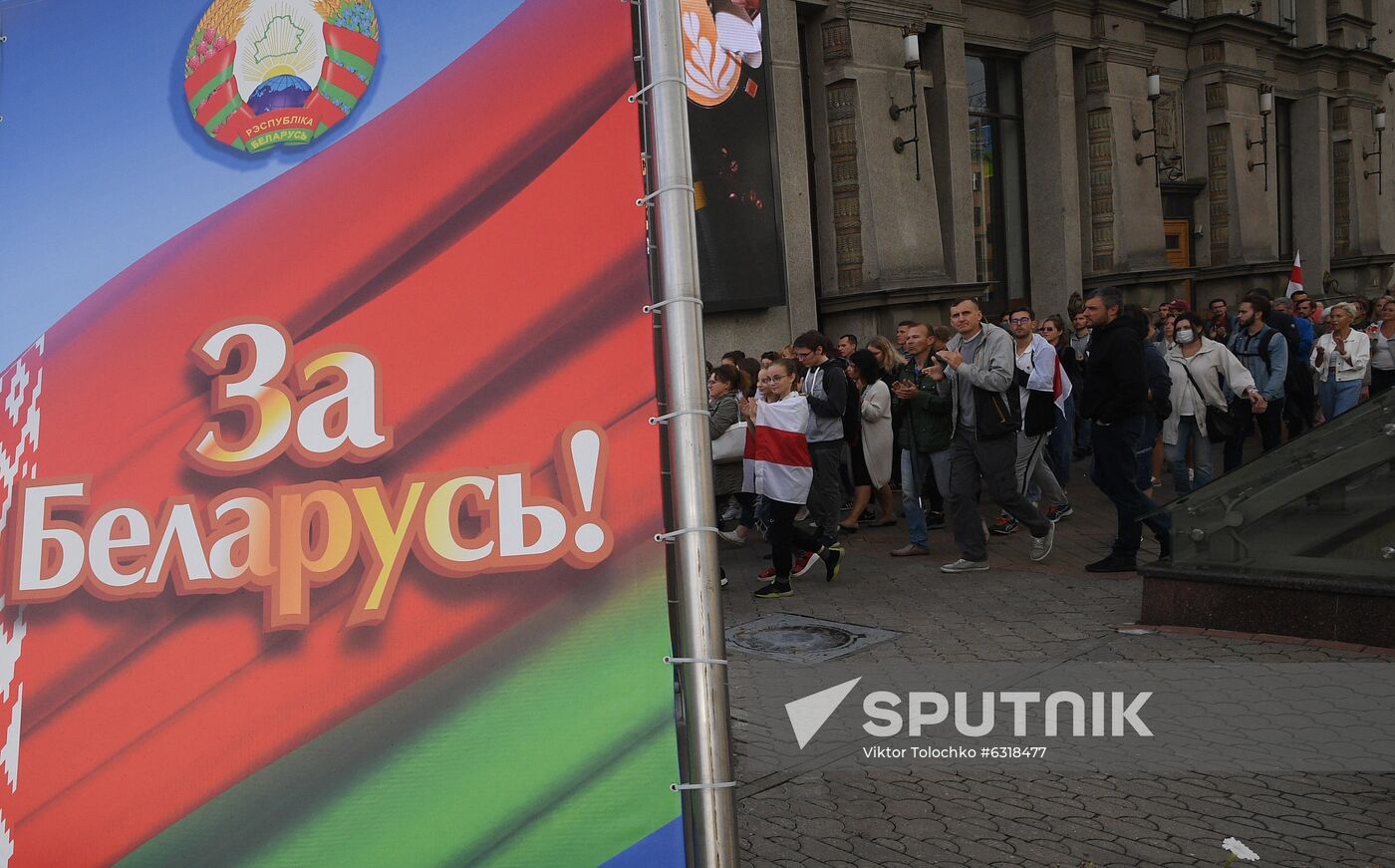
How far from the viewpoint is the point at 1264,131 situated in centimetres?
2297

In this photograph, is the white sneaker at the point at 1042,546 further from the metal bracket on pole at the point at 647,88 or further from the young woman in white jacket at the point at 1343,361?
the metal bracket on pole at the point at 647,88

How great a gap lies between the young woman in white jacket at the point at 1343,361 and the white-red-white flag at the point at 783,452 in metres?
6.05

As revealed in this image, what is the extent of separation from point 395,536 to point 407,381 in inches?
10.5

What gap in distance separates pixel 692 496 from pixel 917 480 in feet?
25.5

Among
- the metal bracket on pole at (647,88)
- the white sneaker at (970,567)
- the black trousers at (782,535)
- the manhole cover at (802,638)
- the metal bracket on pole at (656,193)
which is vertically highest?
the metal bracket on pole at (647,88)

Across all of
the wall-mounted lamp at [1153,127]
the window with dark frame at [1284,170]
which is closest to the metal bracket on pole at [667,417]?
the wall-mounted lamp at [1153,127]

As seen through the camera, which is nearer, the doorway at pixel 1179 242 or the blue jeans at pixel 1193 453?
the blue jeans at pixel 1193 453

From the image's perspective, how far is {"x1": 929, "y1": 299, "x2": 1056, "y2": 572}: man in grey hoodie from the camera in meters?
8.35

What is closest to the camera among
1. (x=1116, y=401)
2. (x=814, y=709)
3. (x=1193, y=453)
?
(x=814, y=709)

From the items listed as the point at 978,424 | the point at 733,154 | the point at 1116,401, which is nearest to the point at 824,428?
the point at 978,424

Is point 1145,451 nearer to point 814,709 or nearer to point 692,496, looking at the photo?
point 814,709

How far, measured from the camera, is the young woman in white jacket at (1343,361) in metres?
11.6

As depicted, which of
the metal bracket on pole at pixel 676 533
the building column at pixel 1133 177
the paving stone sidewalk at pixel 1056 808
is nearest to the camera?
the metal bracket on pole at pixel 676 533

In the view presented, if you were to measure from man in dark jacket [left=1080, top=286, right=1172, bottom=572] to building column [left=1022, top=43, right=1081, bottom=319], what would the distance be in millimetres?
10795
